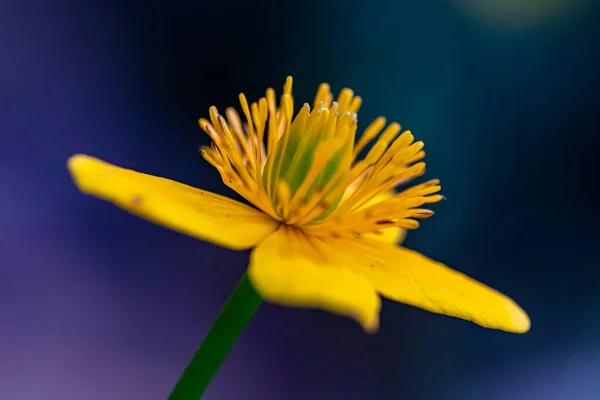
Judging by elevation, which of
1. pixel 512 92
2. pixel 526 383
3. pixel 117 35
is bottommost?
pixel 526 383

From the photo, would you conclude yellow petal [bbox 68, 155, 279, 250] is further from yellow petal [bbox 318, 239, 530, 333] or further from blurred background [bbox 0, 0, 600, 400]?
blurred background [bbox 0, 0, 600, 400]

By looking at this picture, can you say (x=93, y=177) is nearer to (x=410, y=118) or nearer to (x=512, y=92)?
(x=410, y=118)

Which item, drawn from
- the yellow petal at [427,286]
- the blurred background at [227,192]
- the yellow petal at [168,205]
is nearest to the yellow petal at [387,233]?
the yellow petal at [427,286]

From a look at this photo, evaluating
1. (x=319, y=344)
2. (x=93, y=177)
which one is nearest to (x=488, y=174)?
(x=319, y=344)

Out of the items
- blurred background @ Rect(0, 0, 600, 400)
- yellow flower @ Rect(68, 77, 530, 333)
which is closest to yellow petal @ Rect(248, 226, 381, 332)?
yellow flower @ Rect(68, 77, 530, 333)

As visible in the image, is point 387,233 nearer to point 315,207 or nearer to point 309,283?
point 315,207

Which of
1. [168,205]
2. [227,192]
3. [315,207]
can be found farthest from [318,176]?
[227,192]

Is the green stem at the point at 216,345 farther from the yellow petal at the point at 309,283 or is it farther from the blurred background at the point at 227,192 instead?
the blurred background at the point at 227,192
